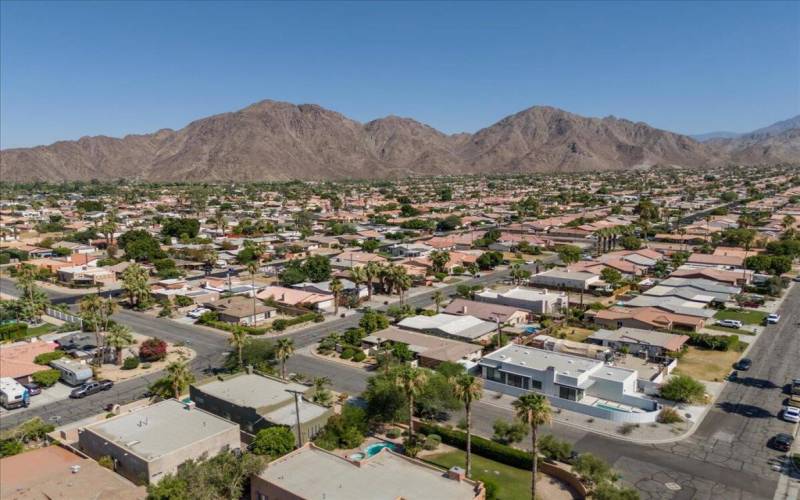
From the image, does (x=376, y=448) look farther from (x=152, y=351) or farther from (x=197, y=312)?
(x=197, y=312)

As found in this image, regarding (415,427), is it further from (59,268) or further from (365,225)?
(365,225)

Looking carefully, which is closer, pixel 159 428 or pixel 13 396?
pixel 159 428

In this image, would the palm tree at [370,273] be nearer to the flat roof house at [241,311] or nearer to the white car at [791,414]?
the flat roof house at [241,311]

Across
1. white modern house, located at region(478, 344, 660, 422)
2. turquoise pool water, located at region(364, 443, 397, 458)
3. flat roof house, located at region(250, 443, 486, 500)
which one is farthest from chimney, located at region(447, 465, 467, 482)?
white modern house, located at region(478, 344, 660, 422)

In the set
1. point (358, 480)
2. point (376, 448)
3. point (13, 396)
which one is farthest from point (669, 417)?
point (13, 396)

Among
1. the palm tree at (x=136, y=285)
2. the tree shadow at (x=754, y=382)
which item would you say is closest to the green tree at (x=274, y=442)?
the tree shadow at (x=754, y=382)

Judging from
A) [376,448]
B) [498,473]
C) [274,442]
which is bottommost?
[498,473]
